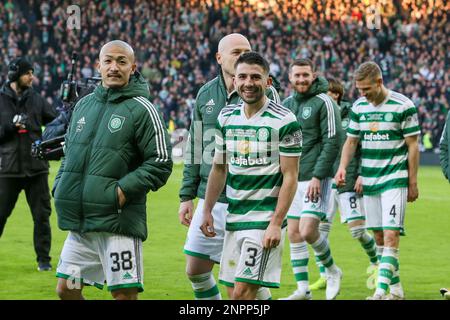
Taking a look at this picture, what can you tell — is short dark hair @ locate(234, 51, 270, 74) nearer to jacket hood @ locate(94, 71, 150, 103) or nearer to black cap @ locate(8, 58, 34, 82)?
jacket hood @ locate(94, 71, 150, 103)

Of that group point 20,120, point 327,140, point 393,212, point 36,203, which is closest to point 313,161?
point 327,140

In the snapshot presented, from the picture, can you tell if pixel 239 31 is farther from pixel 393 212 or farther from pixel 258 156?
pixel 258 156

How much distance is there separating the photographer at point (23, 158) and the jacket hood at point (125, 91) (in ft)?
15.1

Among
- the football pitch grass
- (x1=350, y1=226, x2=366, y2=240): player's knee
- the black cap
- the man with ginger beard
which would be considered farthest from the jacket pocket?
(x1=350, y1=226, x2=366, y2=240): player's knee

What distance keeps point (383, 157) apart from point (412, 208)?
1022 centimetres

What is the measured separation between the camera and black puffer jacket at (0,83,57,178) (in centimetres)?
1127

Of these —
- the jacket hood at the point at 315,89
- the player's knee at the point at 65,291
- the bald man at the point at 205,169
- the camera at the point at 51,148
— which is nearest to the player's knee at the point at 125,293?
the player's knee at the point at 65,291

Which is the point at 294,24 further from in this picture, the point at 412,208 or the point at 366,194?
the point at 366,194

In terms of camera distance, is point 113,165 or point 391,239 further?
point 391,239

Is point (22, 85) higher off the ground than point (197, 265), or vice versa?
point (22, 85)

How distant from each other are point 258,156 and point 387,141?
321cm

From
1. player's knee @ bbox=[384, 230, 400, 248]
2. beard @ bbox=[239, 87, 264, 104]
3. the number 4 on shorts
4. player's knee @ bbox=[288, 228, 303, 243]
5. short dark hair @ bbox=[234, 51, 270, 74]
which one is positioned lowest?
player's knee @ bbox=[288, 228, 303, 243]

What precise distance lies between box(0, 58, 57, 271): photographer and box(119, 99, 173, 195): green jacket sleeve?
4.85 m

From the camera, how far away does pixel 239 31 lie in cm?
4206
